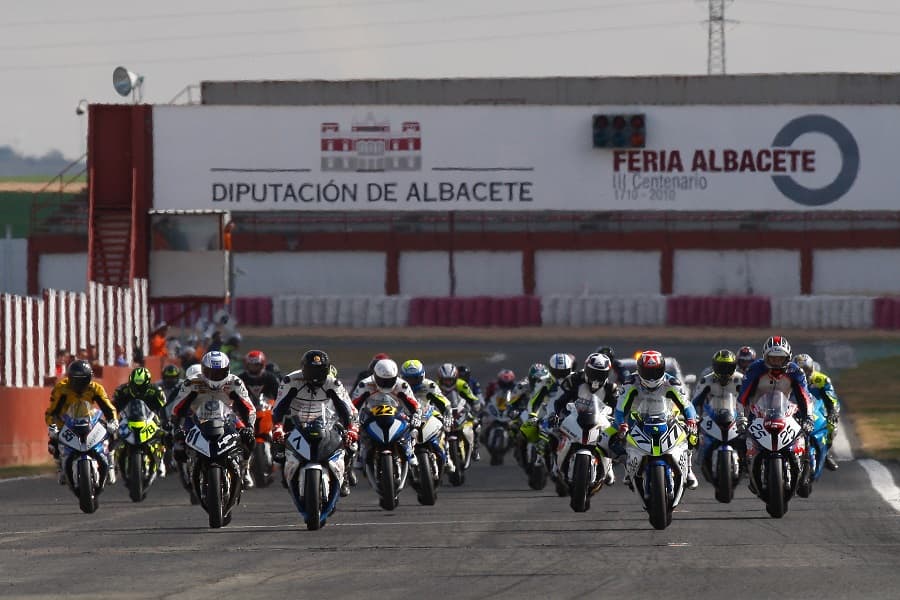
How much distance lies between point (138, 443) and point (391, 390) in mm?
3124

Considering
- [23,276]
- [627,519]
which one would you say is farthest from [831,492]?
[23,276]

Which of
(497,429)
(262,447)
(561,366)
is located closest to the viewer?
(561,366)

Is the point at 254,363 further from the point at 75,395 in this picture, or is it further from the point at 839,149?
the point at 839,149

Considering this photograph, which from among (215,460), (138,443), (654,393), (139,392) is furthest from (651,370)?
(139,392)

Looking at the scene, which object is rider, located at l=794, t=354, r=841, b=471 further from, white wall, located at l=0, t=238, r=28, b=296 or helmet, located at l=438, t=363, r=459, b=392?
white wall, located at l=0, t=238, r=28, b=296

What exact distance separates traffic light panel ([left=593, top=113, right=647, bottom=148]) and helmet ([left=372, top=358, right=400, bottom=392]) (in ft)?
132

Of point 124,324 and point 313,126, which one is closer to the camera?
point 124,324

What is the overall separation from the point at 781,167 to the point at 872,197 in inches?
119

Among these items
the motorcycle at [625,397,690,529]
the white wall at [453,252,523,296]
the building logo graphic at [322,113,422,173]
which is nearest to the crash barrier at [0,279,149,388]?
the motorcycle at [625,397,690,529]

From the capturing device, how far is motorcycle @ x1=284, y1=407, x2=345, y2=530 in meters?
17.8

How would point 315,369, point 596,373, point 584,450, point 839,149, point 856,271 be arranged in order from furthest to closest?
point 856,271, point 839,149, point 596,373, point 584,450, point 315,369

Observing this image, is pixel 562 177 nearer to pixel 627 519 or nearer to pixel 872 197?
pixel 872 197

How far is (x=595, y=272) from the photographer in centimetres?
7056

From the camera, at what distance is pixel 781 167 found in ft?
201
